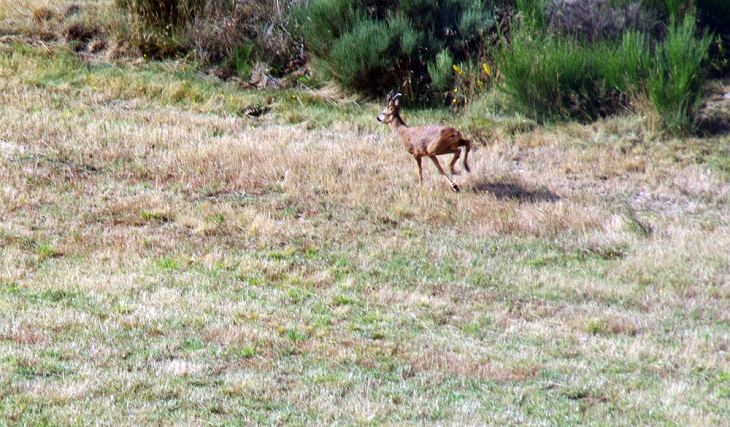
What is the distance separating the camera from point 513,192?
11.3 meters

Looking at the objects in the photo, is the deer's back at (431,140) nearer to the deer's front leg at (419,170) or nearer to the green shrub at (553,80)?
the deer's front leg at (419,170)

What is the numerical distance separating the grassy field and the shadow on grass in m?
0.07

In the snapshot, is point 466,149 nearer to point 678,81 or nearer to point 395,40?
point 678,81

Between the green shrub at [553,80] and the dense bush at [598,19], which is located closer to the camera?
the green shrub at [553,80]

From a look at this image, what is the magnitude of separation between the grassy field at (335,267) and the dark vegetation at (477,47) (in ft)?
2.07

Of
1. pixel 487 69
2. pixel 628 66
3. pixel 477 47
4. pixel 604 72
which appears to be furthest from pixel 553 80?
pixel 477 47

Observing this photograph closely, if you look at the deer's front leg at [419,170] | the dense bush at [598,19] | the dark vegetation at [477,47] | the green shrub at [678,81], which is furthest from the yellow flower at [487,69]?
the deer's front leg at [419,170]

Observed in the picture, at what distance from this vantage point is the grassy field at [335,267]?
6.07 metres

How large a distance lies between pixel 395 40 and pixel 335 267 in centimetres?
737

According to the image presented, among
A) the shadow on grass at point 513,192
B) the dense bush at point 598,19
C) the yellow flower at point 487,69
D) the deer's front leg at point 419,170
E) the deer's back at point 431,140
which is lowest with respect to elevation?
the shadow on grass at point 513,192

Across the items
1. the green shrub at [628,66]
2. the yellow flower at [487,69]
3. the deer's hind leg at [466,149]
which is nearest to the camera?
the deer's hind leg at [466,149]

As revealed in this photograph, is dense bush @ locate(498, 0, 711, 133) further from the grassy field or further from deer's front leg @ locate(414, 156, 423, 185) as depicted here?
deer's front leg @ locate(414, 156, 423, 185)

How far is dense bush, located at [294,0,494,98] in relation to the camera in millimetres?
15102

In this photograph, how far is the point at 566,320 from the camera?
770 centimetres
